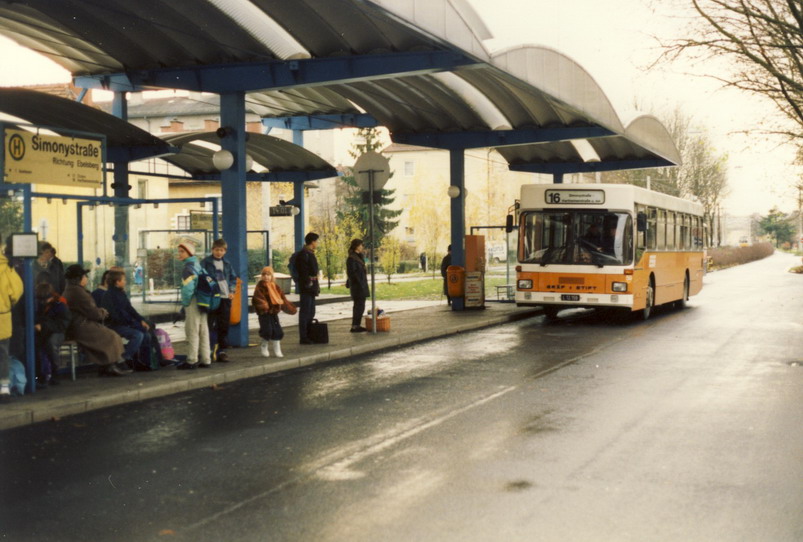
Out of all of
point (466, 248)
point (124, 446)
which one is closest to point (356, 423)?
point (124, 446)

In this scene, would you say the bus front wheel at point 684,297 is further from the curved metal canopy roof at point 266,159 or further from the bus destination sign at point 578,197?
the curved metal canopy roof at point 266,159

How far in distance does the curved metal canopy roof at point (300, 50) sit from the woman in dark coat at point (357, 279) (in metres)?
3.38

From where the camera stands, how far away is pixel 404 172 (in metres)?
92.5

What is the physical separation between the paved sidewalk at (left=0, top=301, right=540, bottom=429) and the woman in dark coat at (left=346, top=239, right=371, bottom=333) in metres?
0.42

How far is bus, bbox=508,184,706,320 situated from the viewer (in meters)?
20.6

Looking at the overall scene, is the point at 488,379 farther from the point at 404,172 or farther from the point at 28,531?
the point at 404,172

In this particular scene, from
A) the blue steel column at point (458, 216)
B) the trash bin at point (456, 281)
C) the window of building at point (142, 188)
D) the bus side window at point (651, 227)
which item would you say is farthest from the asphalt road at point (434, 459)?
the window of building at point (142, 188)

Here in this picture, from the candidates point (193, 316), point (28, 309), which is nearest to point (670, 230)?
point (193, 316)

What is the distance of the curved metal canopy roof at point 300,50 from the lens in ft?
44.5

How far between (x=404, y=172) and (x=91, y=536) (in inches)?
3455

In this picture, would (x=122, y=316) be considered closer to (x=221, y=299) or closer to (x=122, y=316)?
(x=122, y=316)

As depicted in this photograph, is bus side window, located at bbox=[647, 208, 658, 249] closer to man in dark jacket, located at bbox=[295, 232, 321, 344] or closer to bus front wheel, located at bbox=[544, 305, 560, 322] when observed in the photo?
bus front wheel, located at bbox=[544, 305, 560, 322]

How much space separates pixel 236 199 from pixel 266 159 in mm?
10580

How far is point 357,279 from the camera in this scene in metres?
18.1
